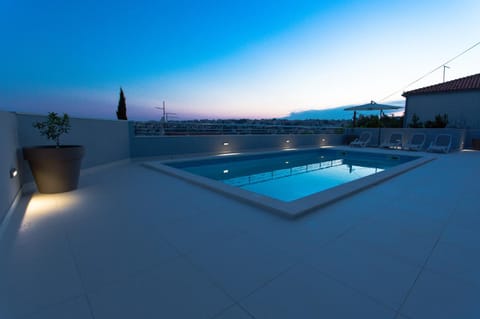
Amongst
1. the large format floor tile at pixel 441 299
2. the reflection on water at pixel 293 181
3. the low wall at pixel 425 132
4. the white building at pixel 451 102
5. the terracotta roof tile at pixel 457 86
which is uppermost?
the terracotta roof tile at pixel 457 86

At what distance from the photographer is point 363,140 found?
34.2 ft

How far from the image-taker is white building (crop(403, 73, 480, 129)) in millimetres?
10689

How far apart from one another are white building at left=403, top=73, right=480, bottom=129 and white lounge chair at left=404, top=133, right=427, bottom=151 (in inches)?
149

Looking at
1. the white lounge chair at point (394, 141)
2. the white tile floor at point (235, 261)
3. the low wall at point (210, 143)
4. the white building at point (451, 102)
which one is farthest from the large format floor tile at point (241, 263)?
the white building at point (451, 102)

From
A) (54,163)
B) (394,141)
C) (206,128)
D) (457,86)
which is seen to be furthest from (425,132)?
(54,163)

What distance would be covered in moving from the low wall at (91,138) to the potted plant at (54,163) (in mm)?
482

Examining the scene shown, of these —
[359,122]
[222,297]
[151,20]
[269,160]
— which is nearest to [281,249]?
[222,297]

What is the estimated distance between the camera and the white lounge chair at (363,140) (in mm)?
9852

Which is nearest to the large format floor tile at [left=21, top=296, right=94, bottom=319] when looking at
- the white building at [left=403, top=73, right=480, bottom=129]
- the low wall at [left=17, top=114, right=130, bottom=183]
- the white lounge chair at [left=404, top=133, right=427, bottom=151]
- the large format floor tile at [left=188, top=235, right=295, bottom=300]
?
the large format floor tile at [left=188, top=235, right=295, bottom=300]

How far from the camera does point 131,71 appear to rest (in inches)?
A: 428

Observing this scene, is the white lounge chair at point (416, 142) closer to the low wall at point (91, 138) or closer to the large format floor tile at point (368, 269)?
the large format floor tile at point (368, 269)

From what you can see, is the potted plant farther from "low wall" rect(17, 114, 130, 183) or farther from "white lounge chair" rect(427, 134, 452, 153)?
"white lounge chair" rect(427, 134, 452, 153)

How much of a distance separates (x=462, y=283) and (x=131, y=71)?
42.6 ft

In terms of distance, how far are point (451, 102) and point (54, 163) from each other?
660 inches
